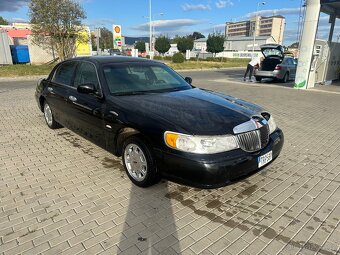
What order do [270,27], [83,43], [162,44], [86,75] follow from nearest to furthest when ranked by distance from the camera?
1. [86,75]
2. [83,43]
3. [162,44]
4. [270,27]

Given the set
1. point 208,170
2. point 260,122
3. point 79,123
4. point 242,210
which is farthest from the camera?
point 79,123

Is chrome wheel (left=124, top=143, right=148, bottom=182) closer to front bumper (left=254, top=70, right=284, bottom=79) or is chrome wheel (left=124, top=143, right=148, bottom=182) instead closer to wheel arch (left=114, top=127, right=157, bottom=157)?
wheel arch (left=114, top=127, right=157, bottom=157)

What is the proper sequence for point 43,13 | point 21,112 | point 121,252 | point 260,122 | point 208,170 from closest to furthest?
1. point 121,252
2. point 208,170
3. point 260,122
4. point 21,112
5. point 43,13

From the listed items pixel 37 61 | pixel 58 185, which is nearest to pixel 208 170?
pixel 58 185

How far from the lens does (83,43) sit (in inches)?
989

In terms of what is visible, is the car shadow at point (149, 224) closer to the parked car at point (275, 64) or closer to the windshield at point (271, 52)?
the parked car at point (275, 64)

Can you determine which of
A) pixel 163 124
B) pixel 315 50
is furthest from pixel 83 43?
pixel 163 124

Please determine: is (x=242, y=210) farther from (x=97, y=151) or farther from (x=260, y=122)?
(x=97, y=151)

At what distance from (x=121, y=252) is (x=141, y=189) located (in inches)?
43.7

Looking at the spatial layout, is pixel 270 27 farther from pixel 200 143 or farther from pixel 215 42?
pixel 200 143

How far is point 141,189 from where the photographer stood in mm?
3434

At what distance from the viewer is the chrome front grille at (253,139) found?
3.00 metres

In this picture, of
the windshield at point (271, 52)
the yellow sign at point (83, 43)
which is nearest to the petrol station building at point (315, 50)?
the windshield at point (271, 52)

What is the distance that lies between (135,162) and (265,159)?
161cm
